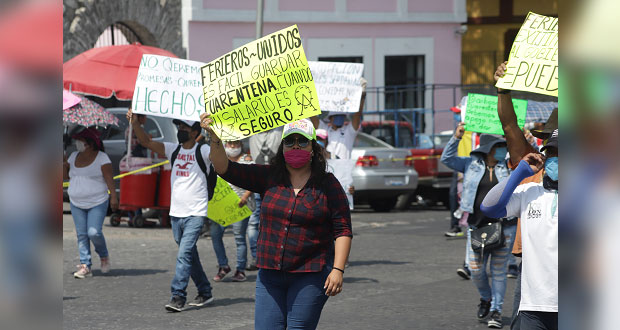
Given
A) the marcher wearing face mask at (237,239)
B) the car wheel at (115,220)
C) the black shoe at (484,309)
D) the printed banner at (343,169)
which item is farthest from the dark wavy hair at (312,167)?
the car wheel at (115,220)

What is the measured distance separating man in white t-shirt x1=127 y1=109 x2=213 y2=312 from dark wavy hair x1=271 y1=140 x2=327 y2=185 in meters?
3.38

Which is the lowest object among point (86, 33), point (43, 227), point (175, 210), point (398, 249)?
point (398, 249)

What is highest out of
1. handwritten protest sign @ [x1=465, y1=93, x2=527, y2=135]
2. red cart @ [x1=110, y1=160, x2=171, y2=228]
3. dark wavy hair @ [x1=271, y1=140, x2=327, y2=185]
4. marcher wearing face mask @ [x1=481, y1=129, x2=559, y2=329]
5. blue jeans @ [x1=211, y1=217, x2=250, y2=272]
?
handwritten protest sign @ [x1=465, y1=93, x2=527, y2=135]

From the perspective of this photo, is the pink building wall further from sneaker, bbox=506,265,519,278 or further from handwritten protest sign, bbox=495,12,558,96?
handwritten protest sign, bbox=495,12,558,96

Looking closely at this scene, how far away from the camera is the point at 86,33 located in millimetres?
23078

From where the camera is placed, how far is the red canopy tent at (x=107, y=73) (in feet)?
58.5

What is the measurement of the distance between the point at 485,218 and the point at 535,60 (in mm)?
3099

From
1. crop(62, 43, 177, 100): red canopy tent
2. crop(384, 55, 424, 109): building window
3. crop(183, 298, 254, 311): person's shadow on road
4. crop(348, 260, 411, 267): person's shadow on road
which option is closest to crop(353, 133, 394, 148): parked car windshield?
crop(62, 43, 177, 100): red canopy tent

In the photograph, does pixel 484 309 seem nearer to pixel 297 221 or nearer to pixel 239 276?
pixel 239 276

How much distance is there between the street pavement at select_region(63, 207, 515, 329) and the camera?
8.31m

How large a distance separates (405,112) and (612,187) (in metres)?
22.4

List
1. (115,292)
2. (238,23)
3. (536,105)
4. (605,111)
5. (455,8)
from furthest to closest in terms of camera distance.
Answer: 1. (455,8)
2. (238,23)
3. (536,105)
4. (115,292)
5. (605,111)

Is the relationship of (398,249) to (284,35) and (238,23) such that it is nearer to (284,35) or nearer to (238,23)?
(284,35)

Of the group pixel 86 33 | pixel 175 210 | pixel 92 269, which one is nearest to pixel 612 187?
pixel 175 210
